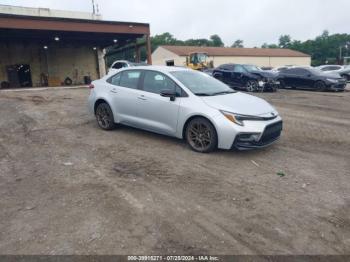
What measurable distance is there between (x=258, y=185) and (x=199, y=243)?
173 cm

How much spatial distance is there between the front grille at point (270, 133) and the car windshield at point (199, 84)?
1.27 metres

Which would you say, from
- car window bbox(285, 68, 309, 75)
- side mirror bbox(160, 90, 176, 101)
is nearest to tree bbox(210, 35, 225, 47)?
car window bbox(285, 68, 309, 75)

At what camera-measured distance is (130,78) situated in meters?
7.48

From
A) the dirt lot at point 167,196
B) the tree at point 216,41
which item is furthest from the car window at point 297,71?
the tree at point 216,41

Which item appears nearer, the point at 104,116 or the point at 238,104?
the point at 238,104

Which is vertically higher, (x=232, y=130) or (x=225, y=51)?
(x=225, y=51)

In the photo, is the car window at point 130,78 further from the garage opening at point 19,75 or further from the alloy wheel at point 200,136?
the garage opening at point 19,75

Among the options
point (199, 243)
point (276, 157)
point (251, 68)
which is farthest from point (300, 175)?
point (251, 68)

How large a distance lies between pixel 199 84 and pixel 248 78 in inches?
420

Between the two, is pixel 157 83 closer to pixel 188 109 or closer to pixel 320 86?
pixel 188 109

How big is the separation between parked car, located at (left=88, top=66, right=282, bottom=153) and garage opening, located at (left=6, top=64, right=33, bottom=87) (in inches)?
935

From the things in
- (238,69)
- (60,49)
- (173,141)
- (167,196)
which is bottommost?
(167,196)

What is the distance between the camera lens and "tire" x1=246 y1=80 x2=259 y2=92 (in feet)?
55.0

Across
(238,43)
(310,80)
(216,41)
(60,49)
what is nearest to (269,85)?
(310,80)
